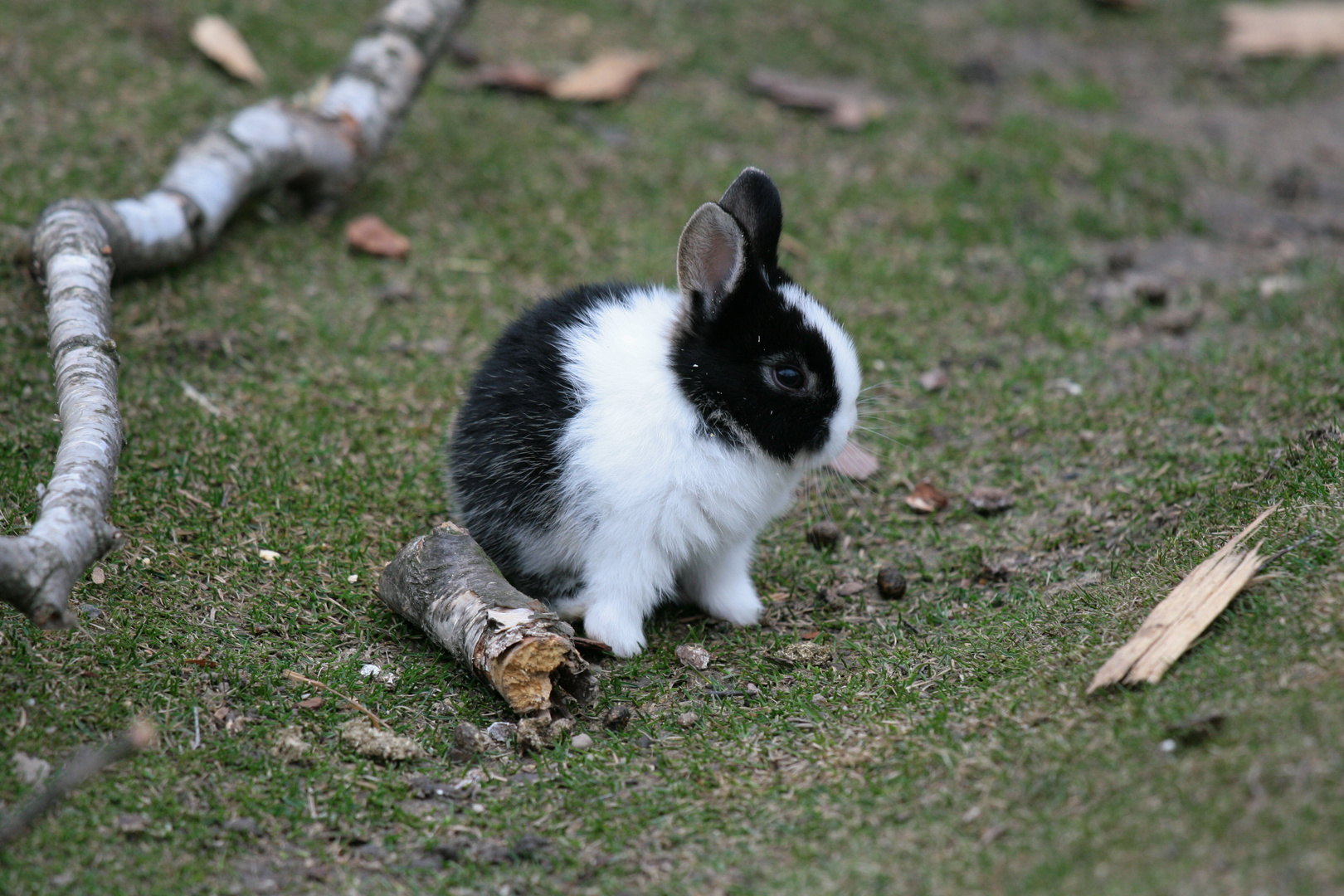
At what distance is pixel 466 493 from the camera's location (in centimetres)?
439

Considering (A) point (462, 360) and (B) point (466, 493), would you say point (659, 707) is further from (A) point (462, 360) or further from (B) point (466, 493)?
(A) point (462, 360)

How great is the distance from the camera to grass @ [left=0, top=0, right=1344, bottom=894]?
3.08 metres

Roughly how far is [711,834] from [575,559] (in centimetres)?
125

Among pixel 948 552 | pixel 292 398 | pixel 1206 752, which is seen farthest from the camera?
pixel 292 398

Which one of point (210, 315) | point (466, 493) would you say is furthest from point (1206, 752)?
point (210, 315)

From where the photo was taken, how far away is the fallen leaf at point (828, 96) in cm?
825

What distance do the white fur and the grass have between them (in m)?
0.32

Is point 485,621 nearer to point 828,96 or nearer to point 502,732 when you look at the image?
point 502,732

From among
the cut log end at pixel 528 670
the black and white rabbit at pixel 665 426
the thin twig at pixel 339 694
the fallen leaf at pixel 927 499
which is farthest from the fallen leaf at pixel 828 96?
the thin twig at pixel 339 694

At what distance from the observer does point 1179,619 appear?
354 cm

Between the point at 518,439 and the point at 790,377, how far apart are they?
1.00m

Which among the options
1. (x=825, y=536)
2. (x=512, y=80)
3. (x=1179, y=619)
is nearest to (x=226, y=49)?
(x=512, y=80)

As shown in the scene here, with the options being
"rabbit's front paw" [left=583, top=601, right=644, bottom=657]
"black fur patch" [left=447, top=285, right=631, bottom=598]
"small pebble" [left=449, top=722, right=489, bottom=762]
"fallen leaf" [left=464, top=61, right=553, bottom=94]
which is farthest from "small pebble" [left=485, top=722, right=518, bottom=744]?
"fallen leaf" [left=464, top=61, right=553, bottom=94]

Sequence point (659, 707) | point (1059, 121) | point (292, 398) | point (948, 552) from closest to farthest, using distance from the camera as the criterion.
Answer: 1. point (659, 707)
2. point (948, 552)
3. point (292, 398)
4. point (1059, 121)
